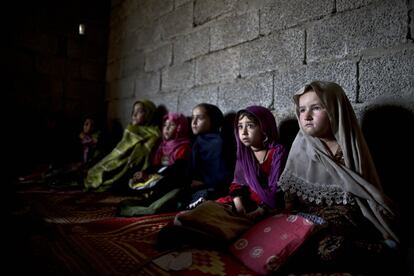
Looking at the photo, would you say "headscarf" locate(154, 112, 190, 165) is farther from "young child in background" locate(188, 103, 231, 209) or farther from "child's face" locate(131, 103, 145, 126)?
"child's face" locate(131, 103, 145, 126)

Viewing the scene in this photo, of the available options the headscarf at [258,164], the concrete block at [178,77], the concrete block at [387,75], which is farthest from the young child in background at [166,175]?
the concrete block at [387,75]

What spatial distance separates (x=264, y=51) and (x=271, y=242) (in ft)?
6.44

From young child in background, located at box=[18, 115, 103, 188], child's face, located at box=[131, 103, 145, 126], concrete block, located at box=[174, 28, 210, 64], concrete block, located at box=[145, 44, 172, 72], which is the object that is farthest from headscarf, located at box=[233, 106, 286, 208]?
young child in background, located at box=[18, 115, 103, 188]

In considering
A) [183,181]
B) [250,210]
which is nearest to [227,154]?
[183,181]

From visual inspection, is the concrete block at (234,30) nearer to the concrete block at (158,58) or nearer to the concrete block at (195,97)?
the concrete block at (195,97)

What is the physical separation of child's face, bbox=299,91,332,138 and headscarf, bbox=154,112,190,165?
1.78m

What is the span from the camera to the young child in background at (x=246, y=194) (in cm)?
191

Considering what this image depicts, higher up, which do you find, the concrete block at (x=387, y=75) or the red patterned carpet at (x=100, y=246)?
the concrete block at (x=387, y=75)

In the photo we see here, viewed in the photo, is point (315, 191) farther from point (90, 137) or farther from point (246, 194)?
point (90, 137)

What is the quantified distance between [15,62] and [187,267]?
5.07 m

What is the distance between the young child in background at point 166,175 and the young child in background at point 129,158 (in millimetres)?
235

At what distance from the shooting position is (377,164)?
2.20m

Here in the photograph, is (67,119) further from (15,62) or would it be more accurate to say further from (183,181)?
(183,181)

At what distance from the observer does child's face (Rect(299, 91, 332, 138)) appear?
1.94m
